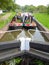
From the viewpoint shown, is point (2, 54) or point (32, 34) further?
point (32, 34)

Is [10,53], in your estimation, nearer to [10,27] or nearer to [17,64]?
[17,64]

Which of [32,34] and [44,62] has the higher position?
[32,34]

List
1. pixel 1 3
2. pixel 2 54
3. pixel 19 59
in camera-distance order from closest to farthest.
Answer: pixel 2 54
pixel 19 59
pixel 1 3

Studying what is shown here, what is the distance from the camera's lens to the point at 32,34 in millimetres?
3416

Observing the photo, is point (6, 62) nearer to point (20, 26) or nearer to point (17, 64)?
point (17, 64)

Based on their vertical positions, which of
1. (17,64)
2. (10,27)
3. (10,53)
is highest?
(10,53)

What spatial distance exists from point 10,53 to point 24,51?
0.65 feet

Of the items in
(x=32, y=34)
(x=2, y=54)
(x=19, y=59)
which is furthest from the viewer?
(x=32, y=34)

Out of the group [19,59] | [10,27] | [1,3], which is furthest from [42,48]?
[1,3]

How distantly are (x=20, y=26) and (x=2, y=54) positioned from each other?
12734 mm

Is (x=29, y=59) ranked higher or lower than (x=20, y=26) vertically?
higher

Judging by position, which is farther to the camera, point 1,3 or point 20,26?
point 1,3

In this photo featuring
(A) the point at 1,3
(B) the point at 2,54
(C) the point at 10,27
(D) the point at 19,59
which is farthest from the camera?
(A) the point at 1,3

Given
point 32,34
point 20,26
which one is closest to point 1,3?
point 20,26
